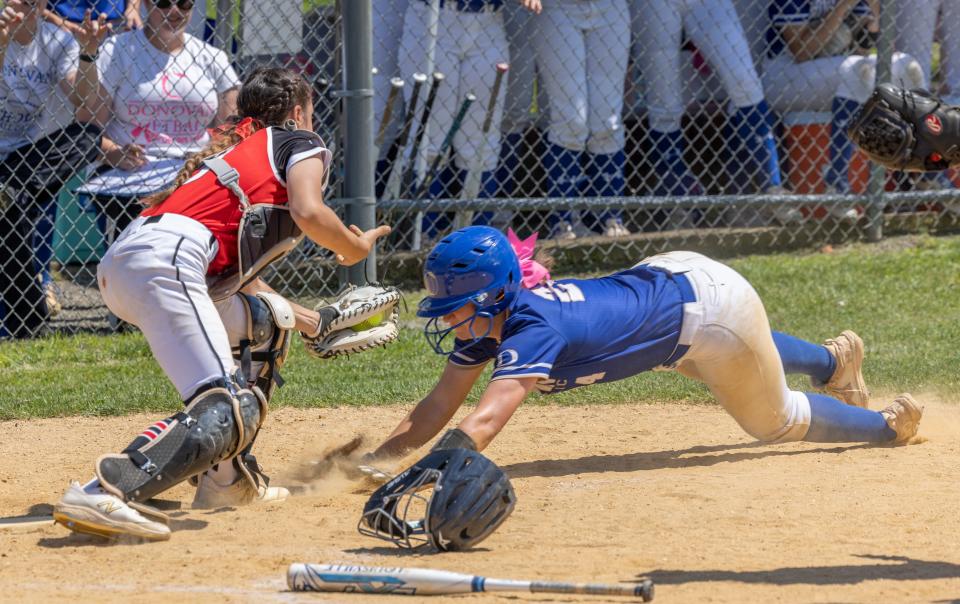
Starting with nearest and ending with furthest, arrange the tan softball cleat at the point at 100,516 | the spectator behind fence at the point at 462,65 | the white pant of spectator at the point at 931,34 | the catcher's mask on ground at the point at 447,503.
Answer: the catcher's mask on ground at the point at 447,503, the tan softball cleat at the point at 100,516, the spectator behind fence at the point at 462,65, the white pant of spectator at the point at 931,34

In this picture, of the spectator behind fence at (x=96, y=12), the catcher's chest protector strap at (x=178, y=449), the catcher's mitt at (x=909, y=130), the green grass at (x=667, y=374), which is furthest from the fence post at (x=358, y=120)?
the catcher's mitt at (x=909, y=130)

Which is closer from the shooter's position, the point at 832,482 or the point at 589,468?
the point at 832,482

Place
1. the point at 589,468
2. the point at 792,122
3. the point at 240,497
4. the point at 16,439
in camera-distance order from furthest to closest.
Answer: the point at 792,122 → the point at 16,439 → the point at 589,468 → the point at 240,497

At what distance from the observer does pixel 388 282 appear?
8648 millimetres

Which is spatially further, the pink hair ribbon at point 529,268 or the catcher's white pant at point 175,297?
the pink hair ribbon at point 529,268

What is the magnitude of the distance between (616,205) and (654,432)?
317 centimetres

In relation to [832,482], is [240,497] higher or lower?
lower

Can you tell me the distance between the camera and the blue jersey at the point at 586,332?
4195 millimetres

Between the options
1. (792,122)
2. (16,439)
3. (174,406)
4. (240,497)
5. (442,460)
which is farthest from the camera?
(792,122)

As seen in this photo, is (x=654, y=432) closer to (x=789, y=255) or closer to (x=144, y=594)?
(x=144, y=594)

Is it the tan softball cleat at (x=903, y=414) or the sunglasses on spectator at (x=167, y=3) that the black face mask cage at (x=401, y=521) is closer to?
the tan softball cleat at (x=903, y=414)

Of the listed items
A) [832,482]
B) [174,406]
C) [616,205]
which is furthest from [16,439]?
[616,205]

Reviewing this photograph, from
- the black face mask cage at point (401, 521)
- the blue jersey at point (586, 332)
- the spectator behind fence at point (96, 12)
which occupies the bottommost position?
the spectator behind fence at point (96, 12)

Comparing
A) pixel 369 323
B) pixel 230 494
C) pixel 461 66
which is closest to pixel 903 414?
pixel 369 323
